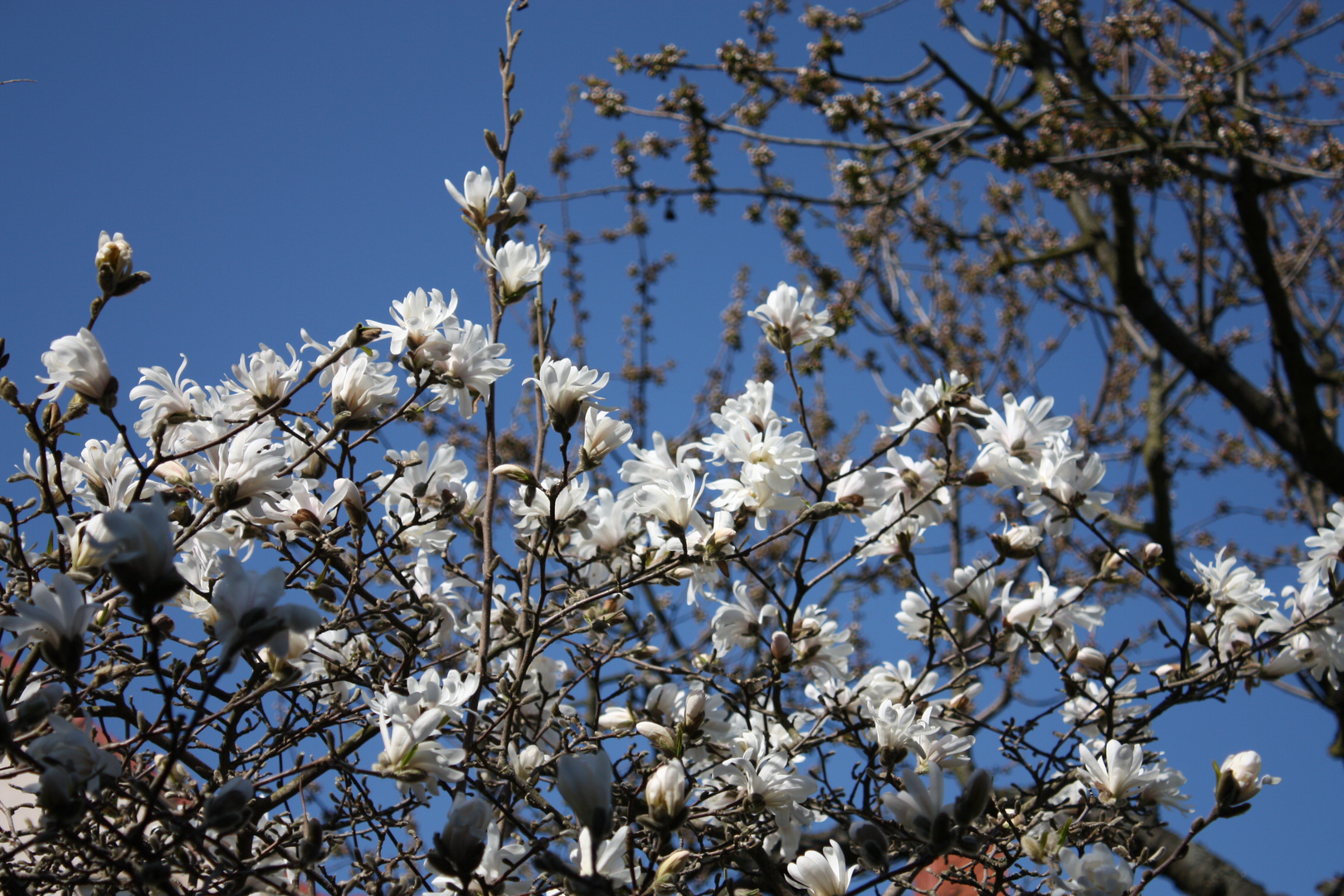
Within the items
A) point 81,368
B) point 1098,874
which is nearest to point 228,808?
point 81,368

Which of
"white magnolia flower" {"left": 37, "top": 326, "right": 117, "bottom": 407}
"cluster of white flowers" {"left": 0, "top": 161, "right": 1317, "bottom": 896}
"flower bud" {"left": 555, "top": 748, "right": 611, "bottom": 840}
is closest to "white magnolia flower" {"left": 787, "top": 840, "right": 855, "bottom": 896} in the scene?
"cluster of white flowers" {"left": 0, "top": 161, "right": 1317, "bottom": 896}

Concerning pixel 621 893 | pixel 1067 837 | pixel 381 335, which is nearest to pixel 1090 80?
pixel 1067 837

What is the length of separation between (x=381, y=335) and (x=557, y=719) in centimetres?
85

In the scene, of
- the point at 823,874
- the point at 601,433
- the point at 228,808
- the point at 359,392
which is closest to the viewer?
the point at 228,808

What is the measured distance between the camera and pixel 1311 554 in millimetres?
1898

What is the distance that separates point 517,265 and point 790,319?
0.59m

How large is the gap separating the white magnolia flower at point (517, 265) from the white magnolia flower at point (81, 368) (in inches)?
26.5

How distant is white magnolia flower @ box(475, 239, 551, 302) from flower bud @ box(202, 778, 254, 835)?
99 centimetres

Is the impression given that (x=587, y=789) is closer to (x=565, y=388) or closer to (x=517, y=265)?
(x=565, y=388)

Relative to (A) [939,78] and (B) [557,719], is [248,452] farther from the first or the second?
(A) [939,78]

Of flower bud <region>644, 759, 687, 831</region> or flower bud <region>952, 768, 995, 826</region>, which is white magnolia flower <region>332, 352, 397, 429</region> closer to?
flower bud <region>644, 759, 687, 831</region>

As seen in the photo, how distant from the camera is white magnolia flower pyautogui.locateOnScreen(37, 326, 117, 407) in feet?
3.94

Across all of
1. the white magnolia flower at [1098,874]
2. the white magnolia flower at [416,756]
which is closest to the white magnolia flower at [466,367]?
the white magnolia flower at [416,756]

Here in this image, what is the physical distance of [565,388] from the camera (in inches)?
56.7
